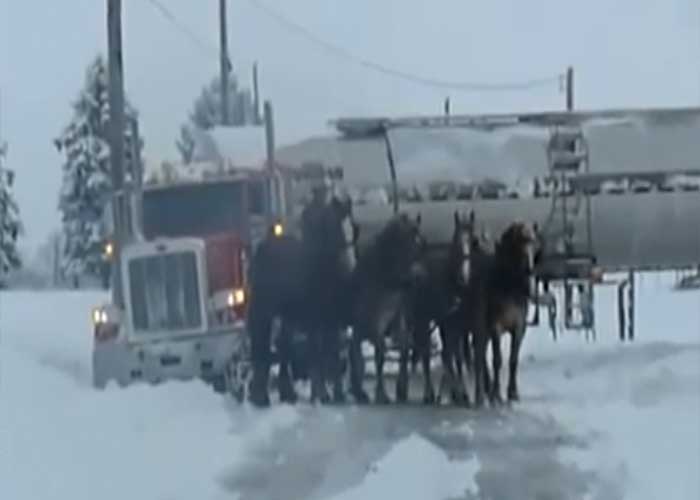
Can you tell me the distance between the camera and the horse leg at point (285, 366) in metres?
1.37

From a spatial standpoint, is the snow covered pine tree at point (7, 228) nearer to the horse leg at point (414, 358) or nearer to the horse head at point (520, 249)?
the horse leg at point (414, 358)

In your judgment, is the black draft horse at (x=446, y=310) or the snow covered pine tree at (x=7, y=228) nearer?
the snow covered pine tree at (x=7, y=228)

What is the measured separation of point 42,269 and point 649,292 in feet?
2.68

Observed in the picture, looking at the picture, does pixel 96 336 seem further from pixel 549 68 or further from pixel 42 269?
pixel 549 68

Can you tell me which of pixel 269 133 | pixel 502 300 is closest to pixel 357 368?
pixel 502 300

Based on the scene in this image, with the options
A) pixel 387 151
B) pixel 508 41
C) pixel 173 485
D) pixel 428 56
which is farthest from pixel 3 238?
pixel 508 41

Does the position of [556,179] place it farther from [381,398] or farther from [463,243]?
[381,398]

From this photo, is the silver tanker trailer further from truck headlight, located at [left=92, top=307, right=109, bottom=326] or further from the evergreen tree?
truck headlight, located at [left=92, top=307, right=109, bottom=326]

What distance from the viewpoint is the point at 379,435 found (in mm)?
1364

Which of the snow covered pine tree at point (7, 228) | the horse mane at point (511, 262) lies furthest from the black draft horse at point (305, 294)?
the snow covered pine tree at point (7, 228)

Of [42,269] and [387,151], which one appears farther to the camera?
[387,151]

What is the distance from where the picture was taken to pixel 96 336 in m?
1.29

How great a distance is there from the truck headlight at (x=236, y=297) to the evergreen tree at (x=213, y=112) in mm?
208

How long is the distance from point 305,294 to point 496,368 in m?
0.31
